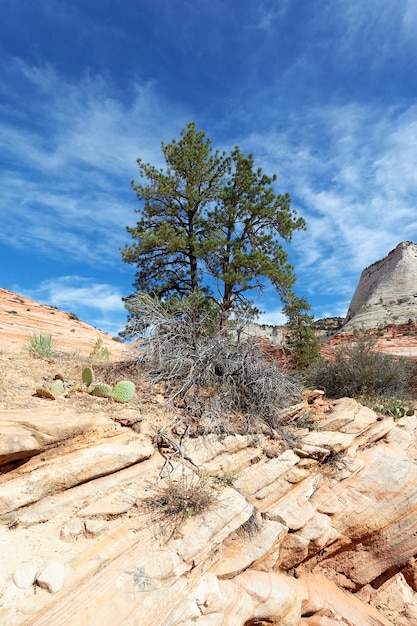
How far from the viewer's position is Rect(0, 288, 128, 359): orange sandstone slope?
1455cm

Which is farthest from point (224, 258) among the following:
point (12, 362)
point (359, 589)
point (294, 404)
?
point (359, 589)

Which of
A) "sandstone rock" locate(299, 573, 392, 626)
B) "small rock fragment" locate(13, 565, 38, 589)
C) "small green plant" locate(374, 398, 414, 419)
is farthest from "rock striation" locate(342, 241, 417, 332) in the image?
"small rock fragment" locate(13, 565, 38, 589)

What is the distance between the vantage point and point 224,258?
41.1 feet

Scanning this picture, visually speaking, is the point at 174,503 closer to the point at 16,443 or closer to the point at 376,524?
the point at 16,443

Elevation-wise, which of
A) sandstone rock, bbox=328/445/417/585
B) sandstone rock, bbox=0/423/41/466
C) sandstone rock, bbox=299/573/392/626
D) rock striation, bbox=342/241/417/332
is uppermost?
rock striation, bbox=342/241/417/332

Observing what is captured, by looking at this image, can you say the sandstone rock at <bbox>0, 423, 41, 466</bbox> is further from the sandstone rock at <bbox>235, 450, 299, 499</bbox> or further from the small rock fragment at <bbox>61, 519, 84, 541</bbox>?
the sandstone rock at <bbox>235, 450, 299, 499</bbox>

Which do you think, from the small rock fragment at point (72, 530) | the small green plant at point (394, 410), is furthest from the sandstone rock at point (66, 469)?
the small green plant at point (394, 410)

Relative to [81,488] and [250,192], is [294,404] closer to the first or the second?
[81,488]

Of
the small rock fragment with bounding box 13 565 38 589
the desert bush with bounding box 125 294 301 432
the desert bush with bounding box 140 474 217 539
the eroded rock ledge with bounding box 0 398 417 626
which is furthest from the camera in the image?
the desert bush with bounding box 125 294 301 432

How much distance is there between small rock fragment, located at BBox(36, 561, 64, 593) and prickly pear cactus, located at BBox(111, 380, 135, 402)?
8.79 feet

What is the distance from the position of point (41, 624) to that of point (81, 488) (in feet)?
4.82

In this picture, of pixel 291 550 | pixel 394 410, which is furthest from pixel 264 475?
pixel 394 410

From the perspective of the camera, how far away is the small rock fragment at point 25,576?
3.17 metres

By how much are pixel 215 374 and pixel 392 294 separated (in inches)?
1478
